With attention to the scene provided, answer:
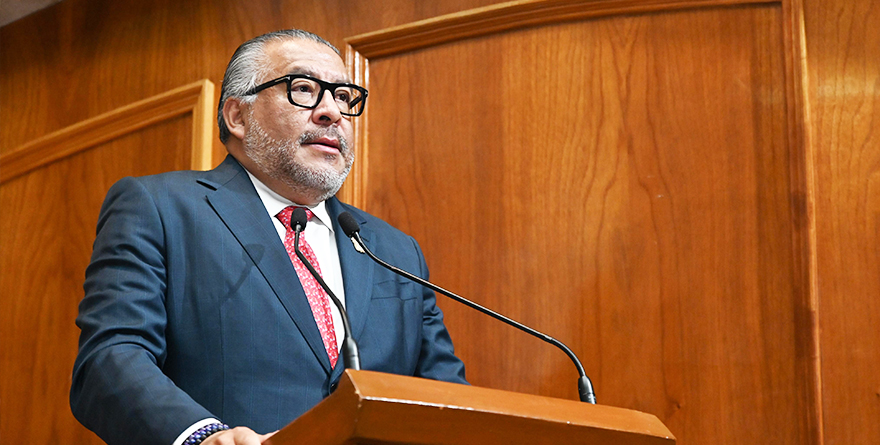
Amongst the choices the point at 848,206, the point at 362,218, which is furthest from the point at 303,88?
the point at 848,206

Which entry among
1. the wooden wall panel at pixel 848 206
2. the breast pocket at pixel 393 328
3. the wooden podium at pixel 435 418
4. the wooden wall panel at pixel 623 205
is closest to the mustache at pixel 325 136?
the breast pocket at pixel 393 328

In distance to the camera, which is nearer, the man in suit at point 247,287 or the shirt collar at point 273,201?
the man in suit at point 247,287

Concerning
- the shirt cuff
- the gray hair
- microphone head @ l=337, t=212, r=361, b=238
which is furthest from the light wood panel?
the shirt cuff

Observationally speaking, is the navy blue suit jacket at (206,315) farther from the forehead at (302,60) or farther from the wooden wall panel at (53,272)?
the wooden wall panel at (53,272)

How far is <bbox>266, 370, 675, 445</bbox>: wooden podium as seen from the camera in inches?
32.9

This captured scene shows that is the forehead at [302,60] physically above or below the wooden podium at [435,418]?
above

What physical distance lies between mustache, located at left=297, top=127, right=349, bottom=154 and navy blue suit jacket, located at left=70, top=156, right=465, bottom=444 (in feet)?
0.52

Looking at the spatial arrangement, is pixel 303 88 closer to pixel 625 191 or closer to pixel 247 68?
pixel 247 68

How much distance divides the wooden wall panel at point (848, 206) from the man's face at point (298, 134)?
112cm

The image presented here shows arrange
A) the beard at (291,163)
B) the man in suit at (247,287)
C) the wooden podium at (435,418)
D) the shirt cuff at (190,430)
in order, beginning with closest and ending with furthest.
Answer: the wooden podium at (435,418)
the shirt cuff at (190,430)
the man in suit at (247,287)
the beard at (291,163)

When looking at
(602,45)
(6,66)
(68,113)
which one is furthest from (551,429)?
(6,66)

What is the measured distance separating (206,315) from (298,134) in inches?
19.1

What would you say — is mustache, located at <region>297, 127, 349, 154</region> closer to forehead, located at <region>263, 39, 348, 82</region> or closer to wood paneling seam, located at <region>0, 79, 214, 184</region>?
forehead, located at <region>263, 39, 348, 82</region>

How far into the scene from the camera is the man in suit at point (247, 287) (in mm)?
1317
